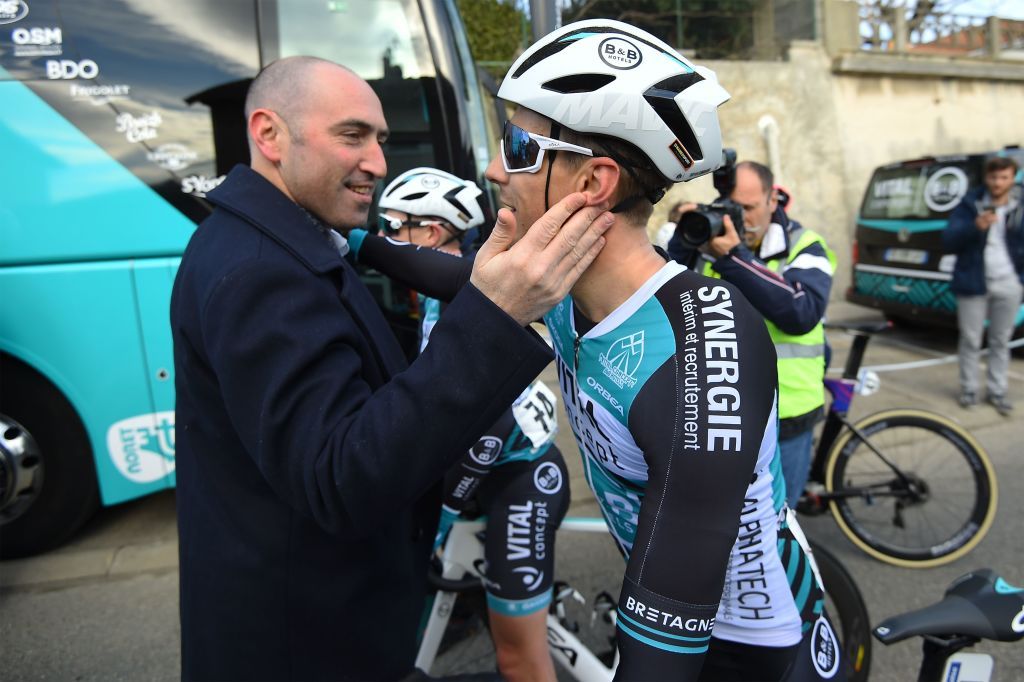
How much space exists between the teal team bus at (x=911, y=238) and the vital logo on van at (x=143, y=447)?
7.12 meters

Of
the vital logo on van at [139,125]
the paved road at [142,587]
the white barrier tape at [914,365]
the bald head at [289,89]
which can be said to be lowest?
the paved road at [142,587]

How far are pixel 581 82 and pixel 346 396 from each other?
0.71m

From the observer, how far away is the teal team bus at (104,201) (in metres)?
3.37

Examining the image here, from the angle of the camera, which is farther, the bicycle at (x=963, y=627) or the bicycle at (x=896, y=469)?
the bicycle at (x=896, y=469)

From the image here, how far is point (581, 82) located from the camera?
47.1 inches

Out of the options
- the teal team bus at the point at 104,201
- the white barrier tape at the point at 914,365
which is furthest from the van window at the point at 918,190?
the teal team bus at the point at 104,201

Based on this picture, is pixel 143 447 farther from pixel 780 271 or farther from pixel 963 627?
pixel 963 627

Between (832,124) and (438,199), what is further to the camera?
(832,124)

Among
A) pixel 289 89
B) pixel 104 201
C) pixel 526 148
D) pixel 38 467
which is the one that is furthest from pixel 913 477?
pixel 38 467

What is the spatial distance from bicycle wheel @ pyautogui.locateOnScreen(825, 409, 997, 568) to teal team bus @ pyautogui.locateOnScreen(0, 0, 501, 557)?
11.5 feet

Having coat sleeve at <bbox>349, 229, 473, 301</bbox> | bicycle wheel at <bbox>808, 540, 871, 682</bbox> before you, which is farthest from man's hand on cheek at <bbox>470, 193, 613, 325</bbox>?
bicycle wheel at <bbox>808, 540, 871, 682</bbox>

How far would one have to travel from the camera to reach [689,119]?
121 cm

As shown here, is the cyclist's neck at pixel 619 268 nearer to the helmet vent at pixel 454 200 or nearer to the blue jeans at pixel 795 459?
the helmet vent at pixel 454 200

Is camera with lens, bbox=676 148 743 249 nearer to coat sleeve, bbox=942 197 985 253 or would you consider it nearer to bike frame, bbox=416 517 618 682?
bike frame, bbox=416 517 618 682
